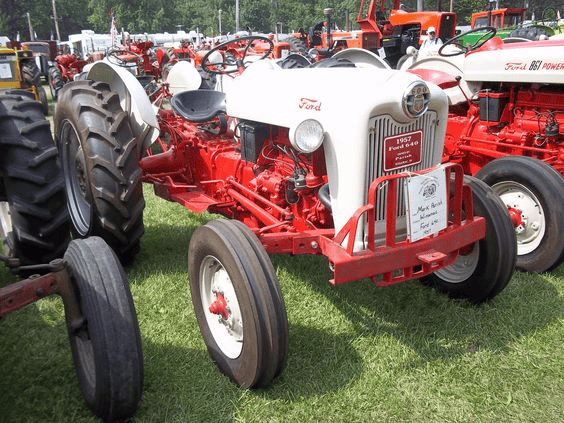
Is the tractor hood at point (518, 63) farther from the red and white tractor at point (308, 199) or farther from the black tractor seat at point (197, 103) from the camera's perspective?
the black tractor seat at point (197, 103)

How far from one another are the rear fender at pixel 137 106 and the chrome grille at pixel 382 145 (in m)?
1.88

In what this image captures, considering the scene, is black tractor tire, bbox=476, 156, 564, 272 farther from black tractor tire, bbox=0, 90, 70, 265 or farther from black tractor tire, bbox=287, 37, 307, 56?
black tractor tire, bbox=287, 37, 307, 56

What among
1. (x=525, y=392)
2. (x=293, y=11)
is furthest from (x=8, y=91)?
(x=293, y=11)

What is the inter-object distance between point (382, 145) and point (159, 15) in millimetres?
62636

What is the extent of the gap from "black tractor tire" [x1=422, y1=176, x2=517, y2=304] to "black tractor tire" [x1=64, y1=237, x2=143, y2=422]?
199 cm

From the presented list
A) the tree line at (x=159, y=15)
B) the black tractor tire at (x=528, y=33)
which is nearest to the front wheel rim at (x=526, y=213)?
the black tractor tire at (x=528, y=33)

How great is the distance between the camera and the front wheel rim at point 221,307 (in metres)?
2.64

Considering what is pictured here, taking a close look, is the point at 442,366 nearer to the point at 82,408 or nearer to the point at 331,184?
the point at 331,184

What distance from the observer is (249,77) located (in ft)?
10.8

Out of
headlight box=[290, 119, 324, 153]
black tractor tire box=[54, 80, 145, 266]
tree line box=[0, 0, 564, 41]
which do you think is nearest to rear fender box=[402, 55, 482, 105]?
headlight box=[290, 119, 324, 153]

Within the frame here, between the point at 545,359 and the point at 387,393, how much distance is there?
91cm

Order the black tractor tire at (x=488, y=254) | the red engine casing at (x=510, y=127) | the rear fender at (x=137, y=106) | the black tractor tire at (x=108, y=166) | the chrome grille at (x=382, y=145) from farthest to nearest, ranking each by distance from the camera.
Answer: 1. the red engine casing at (x=510, y=127)
2. the rear fender at (x=137, y=106)
3. the black tractor tire at (x=108, y=166)
4. the black tractor tire at (x=488, y=254)
5. the chrome grille at (x=382, y=145)

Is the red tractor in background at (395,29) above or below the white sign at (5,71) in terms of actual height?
above

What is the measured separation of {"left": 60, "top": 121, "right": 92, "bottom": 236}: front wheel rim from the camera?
156 inches
